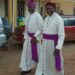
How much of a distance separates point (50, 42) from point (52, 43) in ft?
0.16

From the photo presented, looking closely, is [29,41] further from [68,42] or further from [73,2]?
[73,2]

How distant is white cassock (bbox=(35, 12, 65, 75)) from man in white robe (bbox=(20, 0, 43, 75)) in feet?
3.07

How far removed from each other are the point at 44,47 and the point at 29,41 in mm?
1132

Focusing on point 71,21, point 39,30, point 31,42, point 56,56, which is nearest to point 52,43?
point 56,56

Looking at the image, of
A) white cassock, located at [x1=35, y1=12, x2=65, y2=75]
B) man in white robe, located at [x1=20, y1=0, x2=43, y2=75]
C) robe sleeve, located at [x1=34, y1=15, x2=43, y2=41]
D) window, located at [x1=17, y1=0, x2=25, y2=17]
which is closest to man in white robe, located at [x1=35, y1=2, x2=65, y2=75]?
white cassock, located at [x1=35, y1=12, x2=65, y2=75]

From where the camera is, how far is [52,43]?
7383 mm

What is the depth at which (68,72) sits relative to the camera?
9195 mm

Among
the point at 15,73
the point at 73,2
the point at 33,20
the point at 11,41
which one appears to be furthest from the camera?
the point at 73,2

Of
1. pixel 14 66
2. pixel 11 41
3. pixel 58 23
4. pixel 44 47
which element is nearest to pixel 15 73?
pixel 14 66

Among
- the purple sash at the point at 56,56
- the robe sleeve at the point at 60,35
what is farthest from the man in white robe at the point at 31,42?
the robe sleeve at the point at 60,35

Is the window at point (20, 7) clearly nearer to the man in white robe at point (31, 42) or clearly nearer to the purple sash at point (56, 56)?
the man in white robe at point (31, 42)

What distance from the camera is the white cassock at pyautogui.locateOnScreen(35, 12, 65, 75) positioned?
7.23m

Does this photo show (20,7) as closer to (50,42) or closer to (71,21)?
(71,21)

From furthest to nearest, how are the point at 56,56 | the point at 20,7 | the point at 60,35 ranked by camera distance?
the point at 20,7 < the point at 56,56 < the point at 60,35
